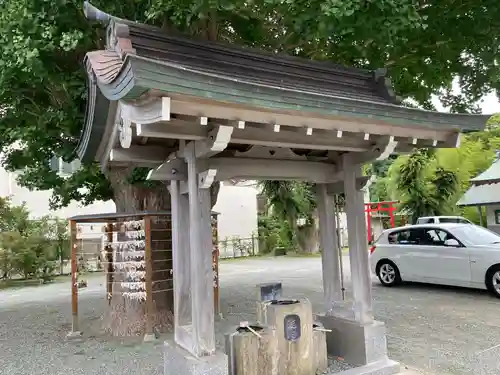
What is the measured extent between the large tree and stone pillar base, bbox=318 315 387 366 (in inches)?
143

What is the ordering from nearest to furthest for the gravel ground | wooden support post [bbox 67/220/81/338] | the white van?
the gravel ground → wooden support post [bbox 67/220/81/338] → the white van

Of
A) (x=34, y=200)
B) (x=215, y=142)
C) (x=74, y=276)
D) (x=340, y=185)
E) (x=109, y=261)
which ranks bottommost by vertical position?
(x=74, y=276)

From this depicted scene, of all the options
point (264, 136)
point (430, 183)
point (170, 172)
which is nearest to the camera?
point (264, 136)

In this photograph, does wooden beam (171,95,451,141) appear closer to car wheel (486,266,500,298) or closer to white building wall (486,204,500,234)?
car wheel (486,266,500,298)

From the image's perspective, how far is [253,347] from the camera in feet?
14.2

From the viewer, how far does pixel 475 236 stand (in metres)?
9.09

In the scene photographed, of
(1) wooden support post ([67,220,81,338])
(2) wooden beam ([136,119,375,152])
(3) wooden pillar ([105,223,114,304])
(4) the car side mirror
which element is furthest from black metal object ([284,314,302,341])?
(4) the car side mirror

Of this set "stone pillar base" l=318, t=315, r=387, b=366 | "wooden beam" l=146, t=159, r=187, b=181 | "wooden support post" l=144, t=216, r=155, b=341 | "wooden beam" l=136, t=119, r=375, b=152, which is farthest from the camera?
"wooden support post" l=144, t=216, r=155, b=341

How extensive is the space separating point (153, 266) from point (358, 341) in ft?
12.2

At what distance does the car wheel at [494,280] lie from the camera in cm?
832

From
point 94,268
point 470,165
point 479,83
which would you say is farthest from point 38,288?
point 470,165

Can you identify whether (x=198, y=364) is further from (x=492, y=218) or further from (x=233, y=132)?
(x=492, y=218)

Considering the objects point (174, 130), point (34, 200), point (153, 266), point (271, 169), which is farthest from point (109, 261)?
point (34, 200)

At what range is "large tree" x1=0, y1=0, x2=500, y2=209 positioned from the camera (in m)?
5.51
